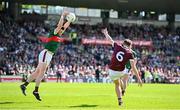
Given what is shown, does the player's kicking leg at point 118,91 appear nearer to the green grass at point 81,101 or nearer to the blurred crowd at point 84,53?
the green grass at point 81,101

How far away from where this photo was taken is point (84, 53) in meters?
52.3

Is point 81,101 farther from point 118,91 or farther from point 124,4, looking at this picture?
point 124,4

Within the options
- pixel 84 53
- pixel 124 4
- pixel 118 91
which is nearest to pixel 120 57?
pixel 118 91

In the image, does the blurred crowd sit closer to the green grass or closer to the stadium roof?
the stadium roof

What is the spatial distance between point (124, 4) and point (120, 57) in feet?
137

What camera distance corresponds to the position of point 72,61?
49.2 metres

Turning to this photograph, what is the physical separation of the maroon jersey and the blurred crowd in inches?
925

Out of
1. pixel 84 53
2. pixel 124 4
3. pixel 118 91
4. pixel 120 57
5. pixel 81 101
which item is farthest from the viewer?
pixel 124 4

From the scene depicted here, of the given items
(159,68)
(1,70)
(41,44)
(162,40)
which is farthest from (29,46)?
(162,40)

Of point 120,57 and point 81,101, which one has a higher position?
point 120,57

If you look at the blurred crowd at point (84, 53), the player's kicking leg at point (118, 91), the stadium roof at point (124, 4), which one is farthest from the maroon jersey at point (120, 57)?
the stadium roof at point (124, 4)

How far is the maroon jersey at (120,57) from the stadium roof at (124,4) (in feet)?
128

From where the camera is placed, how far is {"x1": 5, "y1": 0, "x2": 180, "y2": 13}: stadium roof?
56.6m

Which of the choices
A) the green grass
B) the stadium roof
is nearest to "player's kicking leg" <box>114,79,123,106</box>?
the green grass
